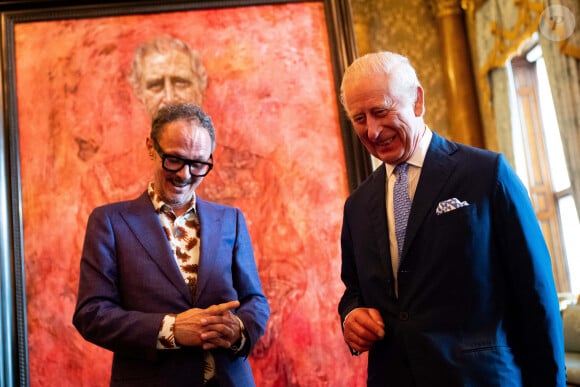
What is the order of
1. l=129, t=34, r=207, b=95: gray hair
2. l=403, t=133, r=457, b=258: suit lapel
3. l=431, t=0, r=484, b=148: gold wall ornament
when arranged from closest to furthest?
l=403, t=133, r=457, b=258: suit lapel < l=129, t=34, r=207, b=95: gray hair < l=431, t=0, r=484, b=148: gold wall ornament

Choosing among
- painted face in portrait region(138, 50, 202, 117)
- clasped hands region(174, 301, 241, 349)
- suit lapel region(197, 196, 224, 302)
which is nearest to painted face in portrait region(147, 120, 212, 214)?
suit lapel region(197, 196, 224, 302)

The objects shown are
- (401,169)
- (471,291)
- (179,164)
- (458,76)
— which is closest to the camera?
(471,291)

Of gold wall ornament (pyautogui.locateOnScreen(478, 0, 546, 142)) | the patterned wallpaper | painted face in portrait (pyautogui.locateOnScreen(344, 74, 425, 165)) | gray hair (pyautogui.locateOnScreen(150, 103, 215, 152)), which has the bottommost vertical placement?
painted face in portrait (pyautogui.locateOnScreen(344, 74, 425, 165))

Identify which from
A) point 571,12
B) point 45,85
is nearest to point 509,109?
point 571,12

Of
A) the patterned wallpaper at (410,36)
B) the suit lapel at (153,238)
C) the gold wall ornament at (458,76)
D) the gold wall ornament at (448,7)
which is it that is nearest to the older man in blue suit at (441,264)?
the suit lapel at (153,238)

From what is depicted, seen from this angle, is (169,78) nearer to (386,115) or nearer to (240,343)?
(240,343)

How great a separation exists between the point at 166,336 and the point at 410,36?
659 cm

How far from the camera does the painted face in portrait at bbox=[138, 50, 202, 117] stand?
3568 mm

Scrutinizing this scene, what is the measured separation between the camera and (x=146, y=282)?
231 centimetres

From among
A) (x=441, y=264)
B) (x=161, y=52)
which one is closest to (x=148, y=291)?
(x=441, y=264)

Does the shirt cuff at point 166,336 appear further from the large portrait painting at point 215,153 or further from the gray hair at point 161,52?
the gray hair at point 161,52

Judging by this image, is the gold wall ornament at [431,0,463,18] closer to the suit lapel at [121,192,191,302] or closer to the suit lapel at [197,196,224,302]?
the suit lapel at [197,196,224,302]

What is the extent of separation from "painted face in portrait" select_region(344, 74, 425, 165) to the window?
5089 millimetres

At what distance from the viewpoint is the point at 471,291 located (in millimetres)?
1763
